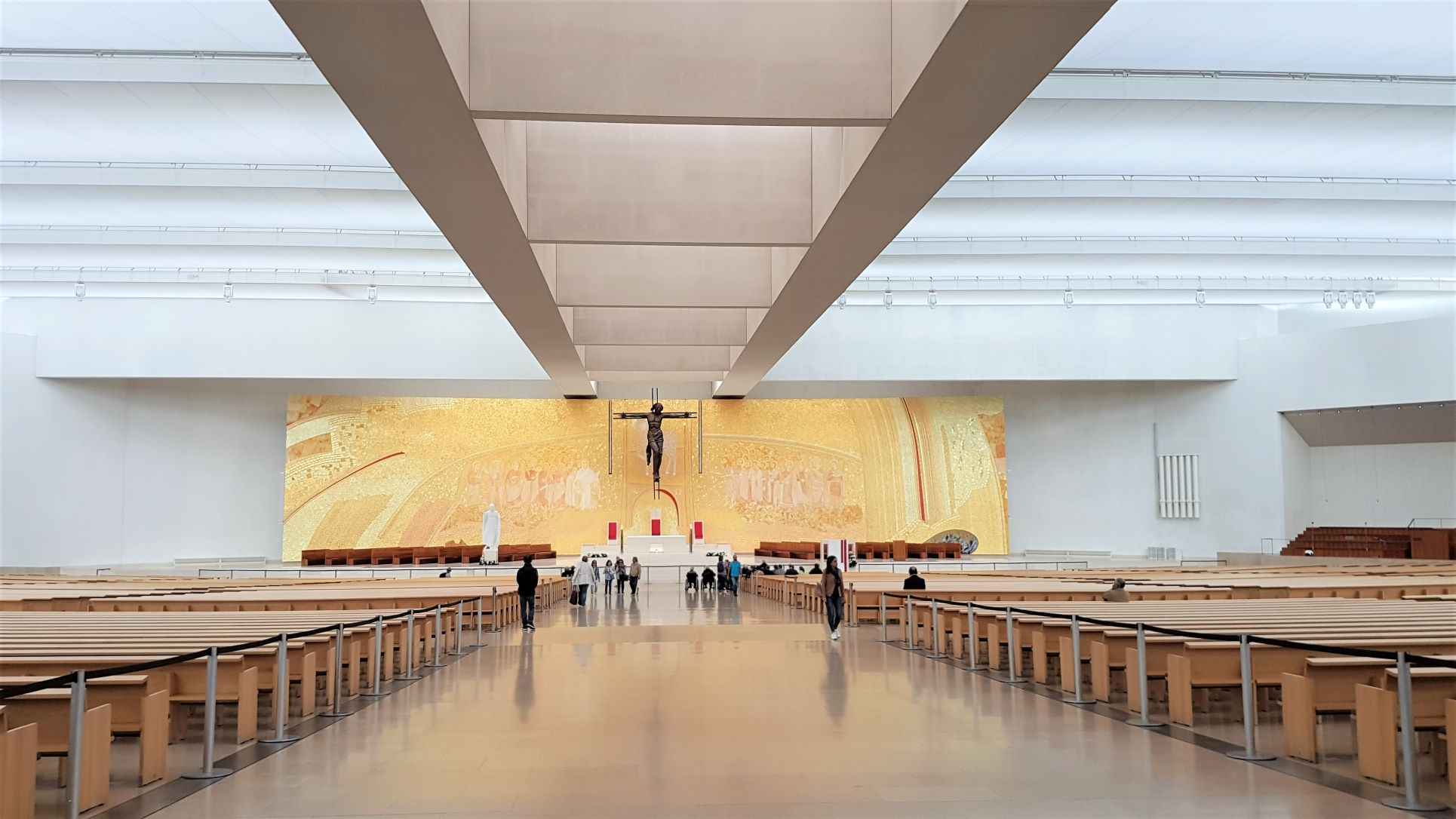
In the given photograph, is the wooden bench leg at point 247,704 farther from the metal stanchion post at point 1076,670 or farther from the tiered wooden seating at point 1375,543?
the tiered wooden seating at point 1375,543

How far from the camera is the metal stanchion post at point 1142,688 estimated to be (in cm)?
696

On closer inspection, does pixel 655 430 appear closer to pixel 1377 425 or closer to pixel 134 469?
pixel 134 469

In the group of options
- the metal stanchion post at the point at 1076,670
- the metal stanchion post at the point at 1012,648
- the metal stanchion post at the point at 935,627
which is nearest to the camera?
the metal stanchion post at the point at 1076,670

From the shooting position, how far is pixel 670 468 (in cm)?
3388

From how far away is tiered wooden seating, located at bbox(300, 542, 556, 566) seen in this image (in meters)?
30.3

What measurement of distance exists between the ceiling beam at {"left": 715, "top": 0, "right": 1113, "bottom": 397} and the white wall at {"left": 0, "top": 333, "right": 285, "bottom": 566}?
24279 millimetres

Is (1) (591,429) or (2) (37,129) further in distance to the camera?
(1) (591,429)

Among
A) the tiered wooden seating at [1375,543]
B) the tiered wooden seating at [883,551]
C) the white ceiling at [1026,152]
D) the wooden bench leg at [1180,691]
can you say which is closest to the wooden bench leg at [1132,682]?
the wooden bench leg at [1180,691]

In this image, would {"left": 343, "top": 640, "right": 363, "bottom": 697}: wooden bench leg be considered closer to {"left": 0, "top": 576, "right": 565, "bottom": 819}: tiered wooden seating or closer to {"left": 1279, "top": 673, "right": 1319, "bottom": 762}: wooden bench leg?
{"left": 0, "top": 576, "right": 565, "bottom": 819}: tiered wooden seating

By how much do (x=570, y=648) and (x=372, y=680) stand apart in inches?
144

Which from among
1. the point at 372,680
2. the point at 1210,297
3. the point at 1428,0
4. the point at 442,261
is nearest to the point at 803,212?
the point at 372,680

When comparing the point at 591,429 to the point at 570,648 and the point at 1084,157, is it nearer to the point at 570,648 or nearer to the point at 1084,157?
the point at 1084,157

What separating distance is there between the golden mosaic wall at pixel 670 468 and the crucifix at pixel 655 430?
0.73 ft

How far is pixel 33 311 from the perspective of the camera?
28547mm
